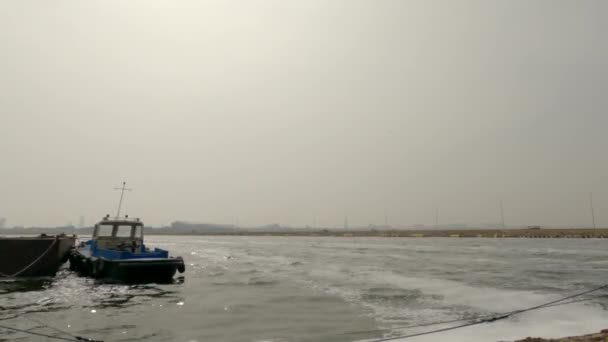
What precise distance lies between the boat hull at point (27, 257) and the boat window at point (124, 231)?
3.58 m

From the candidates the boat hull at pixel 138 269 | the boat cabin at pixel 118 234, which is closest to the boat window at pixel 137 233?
the boat cabin at pixel 118 234

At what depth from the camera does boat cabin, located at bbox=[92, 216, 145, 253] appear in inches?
980

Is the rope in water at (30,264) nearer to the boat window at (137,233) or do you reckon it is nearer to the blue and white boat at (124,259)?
the blue and white boat at (124,259)

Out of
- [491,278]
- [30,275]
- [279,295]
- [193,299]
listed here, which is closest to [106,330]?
[193,299]

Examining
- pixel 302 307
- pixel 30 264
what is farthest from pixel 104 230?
pixel 302 307

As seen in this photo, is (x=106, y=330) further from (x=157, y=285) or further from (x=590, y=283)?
(x=590, y=283)

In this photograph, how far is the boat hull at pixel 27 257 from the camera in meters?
21.1

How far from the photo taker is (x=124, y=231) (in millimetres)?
25828

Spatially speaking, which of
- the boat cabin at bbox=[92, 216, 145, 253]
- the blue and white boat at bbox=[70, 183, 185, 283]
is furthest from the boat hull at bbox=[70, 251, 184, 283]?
the boat cabin at bbox=[92, 216, 145, 253]

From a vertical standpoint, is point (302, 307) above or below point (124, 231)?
below

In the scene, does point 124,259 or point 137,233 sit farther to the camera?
point 137,233

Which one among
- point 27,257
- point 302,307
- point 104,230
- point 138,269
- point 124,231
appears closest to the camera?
point 302,307

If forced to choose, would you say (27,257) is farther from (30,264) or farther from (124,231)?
(124,231)

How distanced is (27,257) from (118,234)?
5235 mm
